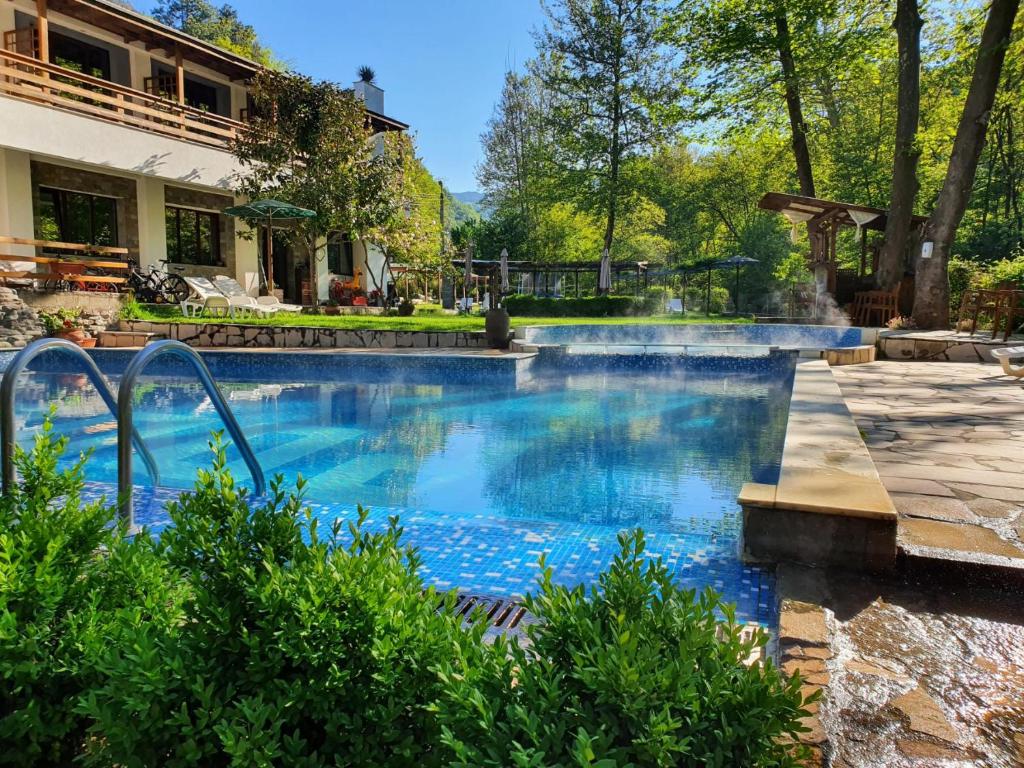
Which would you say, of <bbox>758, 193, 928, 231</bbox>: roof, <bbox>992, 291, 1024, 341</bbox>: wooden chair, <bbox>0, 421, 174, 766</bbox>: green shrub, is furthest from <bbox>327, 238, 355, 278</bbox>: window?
<bbox>0, 421, 174, 766</bbox>: green shrub

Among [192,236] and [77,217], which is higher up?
[77,217]

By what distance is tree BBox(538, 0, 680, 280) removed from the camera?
24.4 m

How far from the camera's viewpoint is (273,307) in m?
16.3

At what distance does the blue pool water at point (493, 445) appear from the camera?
133 inches

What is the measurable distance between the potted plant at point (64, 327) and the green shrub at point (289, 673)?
1325 centimetres

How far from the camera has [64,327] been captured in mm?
12609

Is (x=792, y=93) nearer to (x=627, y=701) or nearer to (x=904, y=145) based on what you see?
(x=904, y=145)

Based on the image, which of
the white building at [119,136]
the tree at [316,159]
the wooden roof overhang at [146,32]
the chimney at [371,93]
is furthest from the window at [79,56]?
the chimney at [371,93]

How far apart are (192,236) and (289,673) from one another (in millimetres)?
21007

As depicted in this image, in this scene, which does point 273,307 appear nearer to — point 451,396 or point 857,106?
point 451,396

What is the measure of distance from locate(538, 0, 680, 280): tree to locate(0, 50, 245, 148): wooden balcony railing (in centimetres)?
1283

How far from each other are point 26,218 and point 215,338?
19.8ft

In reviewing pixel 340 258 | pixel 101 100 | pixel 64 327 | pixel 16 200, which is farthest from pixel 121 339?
pixel 340 258

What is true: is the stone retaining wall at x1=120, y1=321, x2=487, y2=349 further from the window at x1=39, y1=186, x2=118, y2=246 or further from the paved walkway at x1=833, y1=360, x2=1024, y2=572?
the paved walkway at x1=833, y1=360, x2=1024, y2=572
